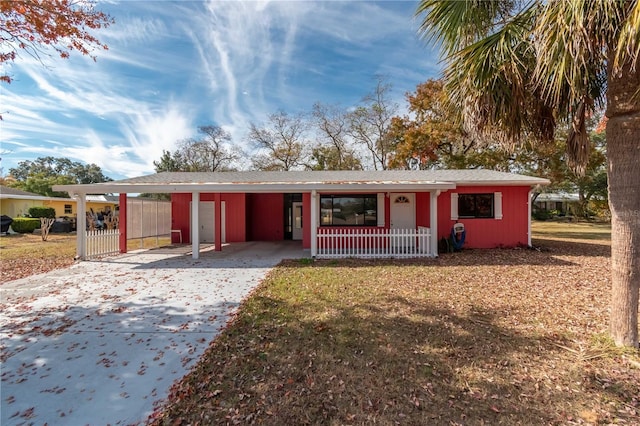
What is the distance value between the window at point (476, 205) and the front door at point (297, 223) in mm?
7288

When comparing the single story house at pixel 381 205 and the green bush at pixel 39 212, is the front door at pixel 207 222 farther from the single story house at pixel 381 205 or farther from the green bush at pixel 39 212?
the green bush at pixel 39 212

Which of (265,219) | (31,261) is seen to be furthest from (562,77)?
(31,261)

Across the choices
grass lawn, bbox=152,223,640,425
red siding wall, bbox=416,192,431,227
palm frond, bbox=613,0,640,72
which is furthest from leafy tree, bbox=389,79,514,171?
palm frond, bbox=613,0,640,72

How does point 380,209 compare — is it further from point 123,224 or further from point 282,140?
point 282,140

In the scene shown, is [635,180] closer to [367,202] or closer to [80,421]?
[80,421]

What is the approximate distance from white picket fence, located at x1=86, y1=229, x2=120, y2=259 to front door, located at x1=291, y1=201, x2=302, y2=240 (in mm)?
7371

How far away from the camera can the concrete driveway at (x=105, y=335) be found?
262 centimetres

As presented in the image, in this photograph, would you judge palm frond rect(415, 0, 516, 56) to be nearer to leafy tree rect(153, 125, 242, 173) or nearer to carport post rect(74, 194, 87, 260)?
carport post rect(74, 194, 87, 260)

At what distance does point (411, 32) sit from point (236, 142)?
29.6 metres

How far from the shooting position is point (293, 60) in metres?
13.0

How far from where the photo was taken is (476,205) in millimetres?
11188

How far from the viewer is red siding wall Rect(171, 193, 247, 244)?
44.6 ft

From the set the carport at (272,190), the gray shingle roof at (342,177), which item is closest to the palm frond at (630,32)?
the carport at (272,190)

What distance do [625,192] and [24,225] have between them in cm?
Result: 2840
